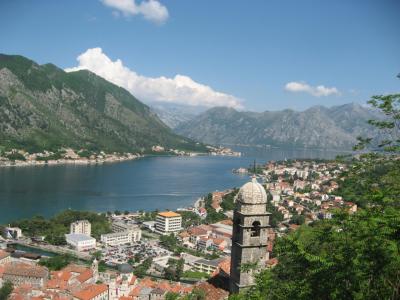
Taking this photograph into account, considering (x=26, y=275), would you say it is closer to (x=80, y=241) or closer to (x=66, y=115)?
(x=80, y=241)

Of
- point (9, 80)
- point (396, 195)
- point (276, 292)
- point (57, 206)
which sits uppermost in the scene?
point (9, 80)

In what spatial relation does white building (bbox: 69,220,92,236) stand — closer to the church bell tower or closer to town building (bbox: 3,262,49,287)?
town building (bbox: 3,262,49,287)

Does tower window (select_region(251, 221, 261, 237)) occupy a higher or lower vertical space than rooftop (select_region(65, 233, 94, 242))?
higher

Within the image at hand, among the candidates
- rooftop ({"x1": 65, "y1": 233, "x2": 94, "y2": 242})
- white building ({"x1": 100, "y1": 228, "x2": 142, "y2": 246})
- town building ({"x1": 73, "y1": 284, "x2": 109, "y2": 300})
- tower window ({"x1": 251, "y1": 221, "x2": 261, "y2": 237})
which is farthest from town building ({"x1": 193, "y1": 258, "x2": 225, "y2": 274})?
tower window ({"x1": 251, "y1": 221, "x2": 261, "y2": 237})

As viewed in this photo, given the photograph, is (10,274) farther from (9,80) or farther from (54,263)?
(9,80)

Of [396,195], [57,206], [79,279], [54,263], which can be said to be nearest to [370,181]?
[396,195]

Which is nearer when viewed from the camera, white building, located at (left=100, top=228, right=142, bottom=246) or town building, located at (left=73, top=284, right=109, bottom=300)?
town building, located at (left=73, top=284, right=109, bottom=300)

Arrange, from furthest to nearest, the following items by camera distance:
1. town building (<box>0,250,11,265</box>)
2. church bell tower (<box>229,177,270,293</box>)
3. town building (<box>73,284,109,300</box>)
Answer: town building (<box>0,250,11,265</box>), town building (<box>73,284,109,300</box>), church bell tower (<box>229,177,270,293</box>)
